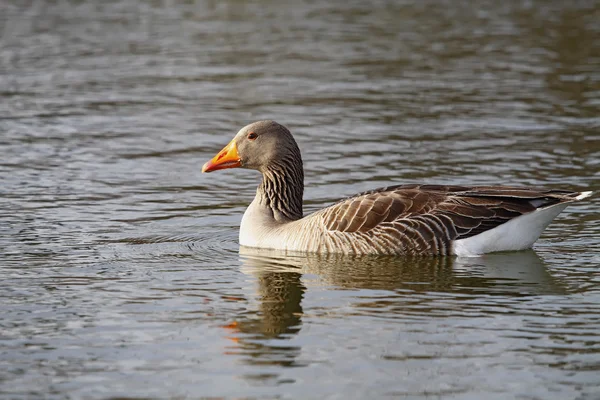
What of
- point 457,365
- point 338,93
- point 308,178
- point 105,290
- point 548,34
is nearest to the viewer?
point 457,365

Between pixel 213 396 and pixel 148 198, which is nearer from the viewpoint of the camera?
pixel 213 396

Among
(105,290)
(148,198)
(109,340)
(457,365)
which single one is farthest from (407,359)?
(148,198)

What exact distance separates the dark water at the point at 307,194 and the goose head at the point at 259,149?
962 mm

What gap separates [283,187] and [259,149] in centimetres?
54

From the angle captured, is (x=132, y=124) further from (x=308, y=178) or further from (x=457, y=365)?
(x=457, y=365)

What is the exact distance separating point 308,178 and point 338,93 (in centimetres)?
644

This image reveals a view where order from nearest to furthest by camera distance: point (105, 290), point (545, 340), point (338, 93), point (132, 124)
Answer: point (545, 340) < point (105, 290) < point (132, 124) < point (338, 93)

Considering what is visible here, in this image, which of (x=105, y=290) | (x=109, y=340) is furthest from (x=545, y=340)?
(x=105, y=290)

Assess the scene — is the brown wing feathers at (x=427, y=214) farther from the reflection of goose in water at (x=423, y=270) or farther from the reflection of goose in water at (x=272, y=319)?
the reflection of goose in water at (x=272, y=319)

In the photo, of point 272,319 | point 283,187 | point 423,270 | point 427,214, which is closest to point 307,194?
point 283,187

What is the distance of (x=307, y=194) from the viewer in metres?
15.4

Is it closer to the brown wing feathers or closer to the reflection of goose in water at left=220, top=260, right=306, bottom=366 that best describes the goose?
the brown wing feathers

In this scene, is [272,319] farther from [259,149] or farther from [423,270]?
[259,149]

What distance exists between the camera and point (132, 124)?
20.0m
